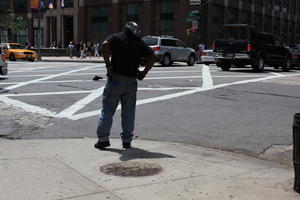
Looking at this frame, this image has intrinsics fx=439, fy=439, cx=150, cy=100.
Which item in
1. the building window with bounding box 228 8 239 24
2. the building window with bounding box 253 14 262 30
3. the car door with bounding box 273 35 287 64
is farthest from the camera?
the building window with bounding box 253 14 262 30

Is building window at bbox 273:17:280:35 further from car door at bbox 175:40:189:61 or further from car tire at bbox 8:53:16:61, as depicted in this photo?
car tire at bbox 8:53:16:61

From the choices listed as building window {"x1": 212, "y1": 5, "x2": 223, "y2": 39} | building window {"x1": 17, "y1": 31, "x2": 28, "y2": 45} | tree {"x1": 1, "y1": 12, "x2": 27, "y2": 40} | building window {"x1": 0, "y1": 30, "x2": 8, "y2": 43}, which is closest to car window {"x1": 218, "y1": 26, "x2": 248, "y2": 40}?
building window {"x1": 212, "y1": 5, "x2": 223, "y2": 39}

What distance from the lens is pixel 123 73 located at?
6070 mm

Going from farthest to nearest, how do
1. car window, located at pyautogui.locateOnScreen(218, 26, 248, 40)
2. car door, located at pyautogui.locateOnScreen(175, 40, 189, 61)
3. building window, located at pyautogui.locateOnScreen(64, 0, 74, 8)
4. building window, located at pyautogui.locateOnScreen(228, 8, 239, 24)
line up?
building window, located at pyautogui.locateOnScreen(64, 0, 74, 8) < building window, located at pyautogui.locateOnScreen(228, 8, 239, 24) < car door, located at pyautogui.locateOnScreen(175, 40, 189, 61) < car window, located at pyautogui.locateOnScreen(218, 26, 248, 40)

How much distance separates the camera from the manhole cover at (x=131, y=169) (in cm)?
504

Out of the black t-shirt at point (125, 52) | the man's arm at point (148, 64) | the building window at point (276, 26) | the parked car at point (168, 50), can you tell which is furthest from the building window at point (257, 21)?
the black t-shirt at point (125, 52)

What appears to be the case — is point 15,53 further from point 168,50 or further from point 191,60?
point 191,60

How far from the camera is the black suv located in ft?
65.2

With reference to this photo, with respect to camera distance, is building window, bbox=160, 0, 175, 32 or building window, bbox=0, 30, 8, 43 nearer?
building window, bbox=160, 0, 175, 32

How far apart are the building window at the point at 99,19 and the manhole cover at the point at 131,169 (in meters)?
50.1

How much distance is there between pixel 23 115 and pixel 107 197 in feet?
17.3

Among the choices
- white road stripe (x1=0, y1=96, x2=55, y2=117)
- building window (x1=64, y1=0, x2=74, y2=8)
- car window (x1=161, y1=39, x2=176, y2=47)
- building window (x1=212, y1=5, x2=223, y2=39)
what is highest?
building window (x1=64, y1=0, x2=74, y2=8)

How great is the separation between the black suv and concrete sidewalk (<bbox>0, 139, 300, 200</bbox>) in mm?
14093

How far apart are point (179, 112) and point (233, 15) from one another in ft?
156
